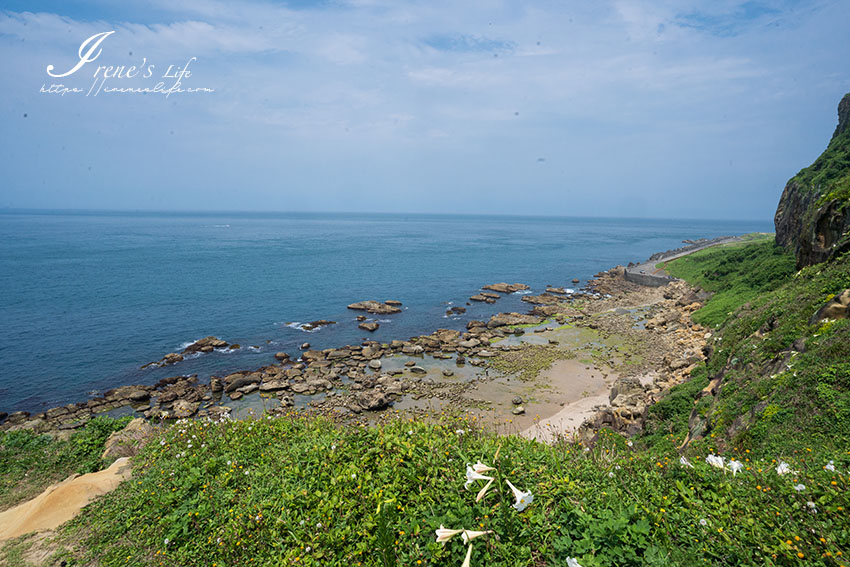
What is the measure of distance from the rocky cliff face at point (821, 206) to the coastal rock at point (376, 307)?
32462 millimetres

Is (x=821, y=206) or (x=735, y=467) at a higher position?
(x=821, y=206)

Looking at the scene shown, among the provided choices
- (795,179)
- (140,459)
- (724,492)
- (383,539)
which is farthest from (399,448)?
(795,179)

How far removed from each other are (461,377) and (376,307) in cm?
1903

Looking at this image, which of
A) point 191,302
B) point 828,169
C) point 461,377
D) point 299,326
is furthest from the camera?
point 191,302

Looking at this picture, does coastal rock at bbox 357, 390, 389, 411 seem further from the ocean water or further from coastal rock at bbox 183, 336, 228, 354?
coastal rock at bbox 183, 336, 228, 354

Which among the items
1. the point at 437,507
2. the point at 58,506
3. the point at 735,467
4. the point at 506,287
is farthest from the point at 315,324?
the point at 735,467

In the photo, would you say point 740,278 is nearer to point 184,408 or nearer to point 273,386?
point 273,386

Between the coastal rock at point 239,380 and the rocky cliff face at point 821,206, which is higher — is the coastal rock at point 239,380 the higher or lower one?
the lower one

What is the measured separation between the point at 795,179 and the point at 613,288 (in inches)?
853

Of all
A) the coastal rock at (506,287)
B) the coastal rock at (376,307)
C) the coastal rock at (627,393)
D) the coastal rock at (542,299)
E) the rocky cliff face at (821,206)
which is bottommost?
the coastal rock at (376,307)

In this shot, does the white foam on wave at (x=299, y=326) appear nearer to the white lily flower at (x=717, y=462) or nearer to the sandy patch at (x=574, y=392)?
the sandy patch at (x=574, y=392)

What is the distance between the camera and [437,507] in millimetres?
5176

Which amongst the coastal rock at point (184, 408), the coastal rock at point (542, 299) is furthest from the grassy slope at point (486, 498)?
the coastal rock at point (542, 299)

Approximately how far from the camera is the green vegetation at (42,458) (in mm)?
11359
